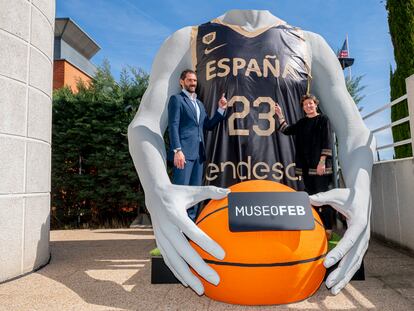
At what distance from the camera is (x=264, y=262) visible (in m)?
2.32

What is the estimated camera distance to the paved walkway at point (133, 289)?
8.70 ft

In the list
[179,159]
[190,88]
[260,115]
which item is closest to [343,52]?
[260,115]

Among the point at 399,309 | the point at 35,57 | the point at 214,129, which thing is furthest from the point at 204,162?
the point at 35,57

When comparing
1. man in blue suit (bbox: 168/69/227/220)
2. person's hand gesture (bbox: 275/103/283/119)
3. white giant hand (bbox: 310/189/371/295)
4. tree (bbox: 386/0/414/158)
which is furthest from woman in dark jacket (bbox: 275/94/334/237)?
tree (bbox: 386/0/414/158)

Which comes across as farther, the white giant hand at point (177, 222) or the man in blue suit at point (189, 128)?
the man in blue suit at point (189, 128)

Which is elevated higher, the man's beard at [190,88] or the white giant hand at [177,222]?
the man's beard at [190,88]

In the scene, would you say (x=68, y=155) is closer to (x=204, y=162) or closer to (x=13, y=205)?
(x=13, y=205)

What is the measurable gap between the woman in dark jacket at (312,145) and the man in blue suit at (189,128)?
673 millimetres

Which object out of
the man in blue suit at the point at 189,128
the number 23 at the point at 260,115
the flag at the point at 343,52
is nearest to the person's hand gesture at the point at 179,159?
the man in blue suit at the point at 189,128

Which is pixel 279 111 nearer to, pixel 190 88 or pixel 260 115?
pixel 260 115

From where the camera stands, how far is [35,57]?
13.5 ft

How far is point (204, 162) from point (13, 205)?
6.99ft

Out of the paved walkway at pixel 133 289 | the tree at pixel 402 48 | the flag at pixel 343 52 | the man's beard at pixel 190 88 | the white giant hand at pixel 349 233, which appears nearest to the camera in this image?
the white giant hand at pixel 349 233

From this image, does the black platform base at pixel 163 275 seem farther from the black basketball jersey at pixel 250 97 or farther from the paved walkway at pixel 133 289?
the black basketball jersey at pixel 250 97
